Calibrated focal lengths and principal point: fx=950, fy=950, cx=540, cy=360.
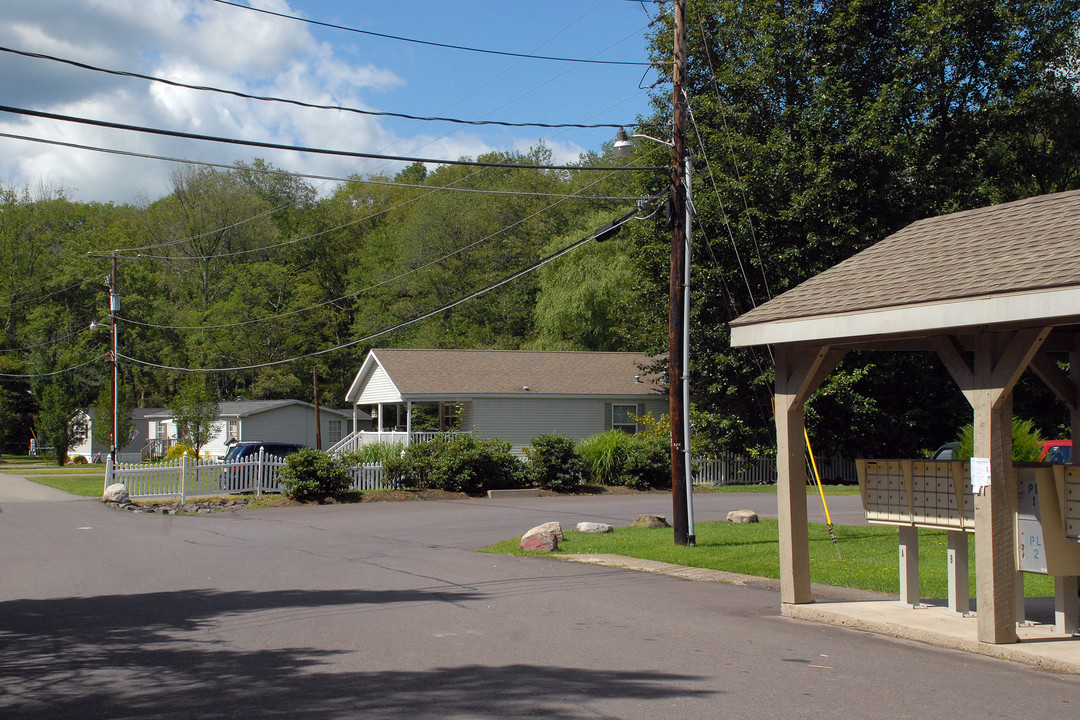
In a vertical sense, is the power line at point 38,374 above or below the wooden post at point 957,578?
above

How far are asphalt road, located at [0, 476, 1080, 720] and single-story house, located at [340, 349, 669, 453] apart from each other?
70.6ft

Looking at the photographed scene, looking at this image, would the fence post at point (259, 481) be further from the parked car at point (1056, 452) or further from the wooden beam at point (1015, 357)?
the wooden beam at point (1015, 357)

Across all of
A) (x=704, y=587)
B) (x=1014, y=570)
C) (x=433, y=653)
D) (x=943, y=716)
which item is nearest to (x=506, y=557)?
(x=704, y=587)

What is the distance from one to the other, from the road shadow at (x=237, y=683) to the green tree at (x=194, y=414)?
114 feet

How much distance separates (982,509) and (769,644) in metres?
2.17

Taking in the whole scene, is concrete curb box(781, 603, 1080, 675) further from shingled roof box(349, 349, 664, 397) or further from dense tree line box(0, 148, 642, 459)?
dense tree line box(0, 148, 642, 459)

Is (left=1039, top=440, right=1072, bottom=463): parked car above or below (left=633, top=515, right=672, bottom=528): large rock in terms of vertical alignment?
above

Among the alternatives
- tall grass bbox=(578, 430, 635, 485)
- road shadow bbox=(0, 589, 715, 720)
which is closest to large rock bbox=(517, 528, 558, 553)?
road shadow bbox=(0, 589, 715, 720)

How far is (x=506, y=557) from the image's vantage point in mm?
14930

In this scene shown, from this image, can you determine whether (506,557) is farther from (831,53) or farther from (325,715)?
(831,53)

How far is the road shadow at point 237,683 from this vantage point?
244 inches

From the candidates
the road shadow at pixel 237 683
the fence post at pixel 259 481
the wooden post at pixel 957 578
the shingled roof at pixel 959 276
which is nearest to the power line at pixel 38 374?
the fence post at pixel 259 481

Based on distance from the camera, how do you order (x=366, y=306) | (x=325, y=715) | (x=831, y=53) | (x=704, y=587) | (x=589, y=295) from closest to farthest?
(x=325, y=715) < (x=704, y=587) < (x=831, y=53) < (x=589, y=295) < (x=366, y=306)

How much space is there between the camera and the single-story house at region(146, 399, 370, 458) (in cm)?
5112
